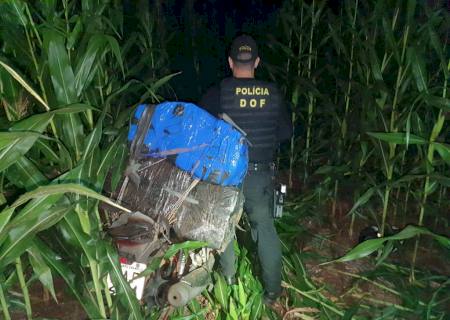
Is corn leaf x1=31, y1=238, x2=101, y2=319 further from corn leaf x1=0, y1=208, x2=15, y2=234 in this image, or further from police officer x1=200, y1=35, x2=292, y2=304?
police officer x1=200, y1=35, x2=292, y2=304

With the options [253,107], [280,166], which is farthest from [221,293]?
[280,166]

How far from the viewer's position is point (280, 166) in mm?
4562

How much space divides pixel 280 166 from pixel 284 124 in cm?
227

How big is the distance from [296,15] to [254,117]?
2077mm

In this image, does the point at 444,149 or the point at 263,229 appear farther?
the point at 263,229

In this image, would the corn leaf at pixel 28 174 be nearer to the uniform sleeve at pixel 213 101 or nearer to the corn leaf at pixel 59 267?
the corn leaf at pixel 59 267

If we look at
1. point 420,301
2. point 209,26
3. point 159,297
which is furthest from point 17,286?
point 209,26

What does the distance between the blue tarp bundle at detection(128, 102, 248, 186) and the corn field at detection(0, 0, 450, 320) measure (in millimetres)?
149

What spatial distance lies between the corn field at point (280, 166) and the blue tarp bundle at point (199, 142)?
0.15 metres

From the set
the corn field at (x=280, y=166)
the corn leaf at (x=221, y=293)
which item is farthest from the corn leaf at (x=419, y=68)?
the corn leaf at (x=221, y=293)

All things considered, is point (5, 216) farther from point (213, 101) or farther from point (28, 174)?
point (213, 101)

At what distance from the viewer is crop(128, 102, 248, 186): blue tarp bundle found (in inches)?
71.2

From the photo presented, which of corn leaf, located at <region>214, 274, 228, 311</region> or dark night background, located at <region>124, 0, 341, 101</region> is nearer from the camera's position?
corn leaf, located at <region>214, 274, 228, 311</region>

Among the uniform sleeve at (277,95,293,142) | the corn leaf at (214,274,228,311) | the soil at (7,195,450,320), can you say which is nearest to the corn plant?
the corn leaf at (214,274,228,311)
